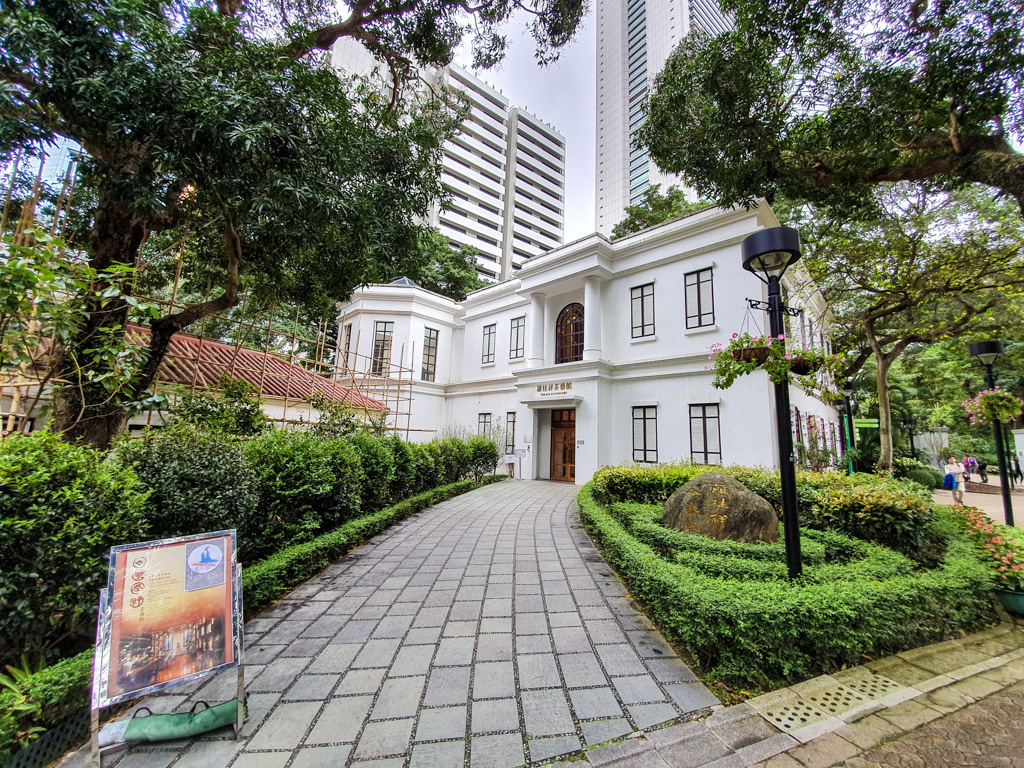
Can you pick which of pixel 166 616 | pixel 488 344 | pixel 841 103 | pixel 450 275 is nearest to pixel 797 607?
pixel 166 616

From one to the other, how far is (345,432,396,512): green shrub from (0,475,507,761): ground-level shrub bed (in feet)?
0.98

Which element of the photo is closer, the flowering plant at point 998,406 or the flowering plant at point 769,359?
the flowering plant at point 769,359

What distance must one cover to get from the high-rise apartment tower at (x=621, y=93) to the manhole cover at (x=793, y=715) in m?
41.7

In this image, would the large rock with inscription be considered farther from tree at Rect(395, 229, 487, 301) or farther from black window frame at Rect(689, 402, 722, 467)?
tree at Rect(395, 229, 487, 301)

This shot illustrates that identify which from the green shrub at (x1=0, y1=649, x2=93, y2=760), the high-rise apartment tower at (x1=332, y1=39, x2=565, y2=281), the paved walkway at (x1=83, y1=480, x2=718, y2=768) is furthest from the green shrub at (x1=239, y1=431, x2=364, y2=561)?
the high-rise apartment tower at (x1=332, y1=39, x2=565, y2=281)

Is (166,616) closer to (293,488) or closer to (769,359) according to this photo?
(293,488)

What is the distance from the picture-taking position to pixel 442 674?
2.68m

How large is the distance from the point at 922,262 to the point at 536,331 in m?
10.4

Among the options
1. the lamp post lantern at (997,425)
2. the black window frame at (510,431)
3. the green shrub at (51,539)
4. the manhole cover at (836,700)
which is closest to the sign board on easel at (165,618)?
the green shrub at (51,539)

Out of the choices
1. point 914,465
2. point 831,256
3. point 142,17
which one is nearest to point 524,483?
point 831,256

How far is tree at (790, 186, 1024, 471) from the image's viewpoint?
29.3 ft

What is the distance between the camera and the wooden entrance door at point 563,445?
13898mm

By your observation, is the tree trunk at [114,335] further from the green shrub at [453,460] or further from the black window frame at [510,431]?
the black window frame at [510,431]

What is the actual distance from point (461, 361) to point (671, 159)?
1304 centimetres
